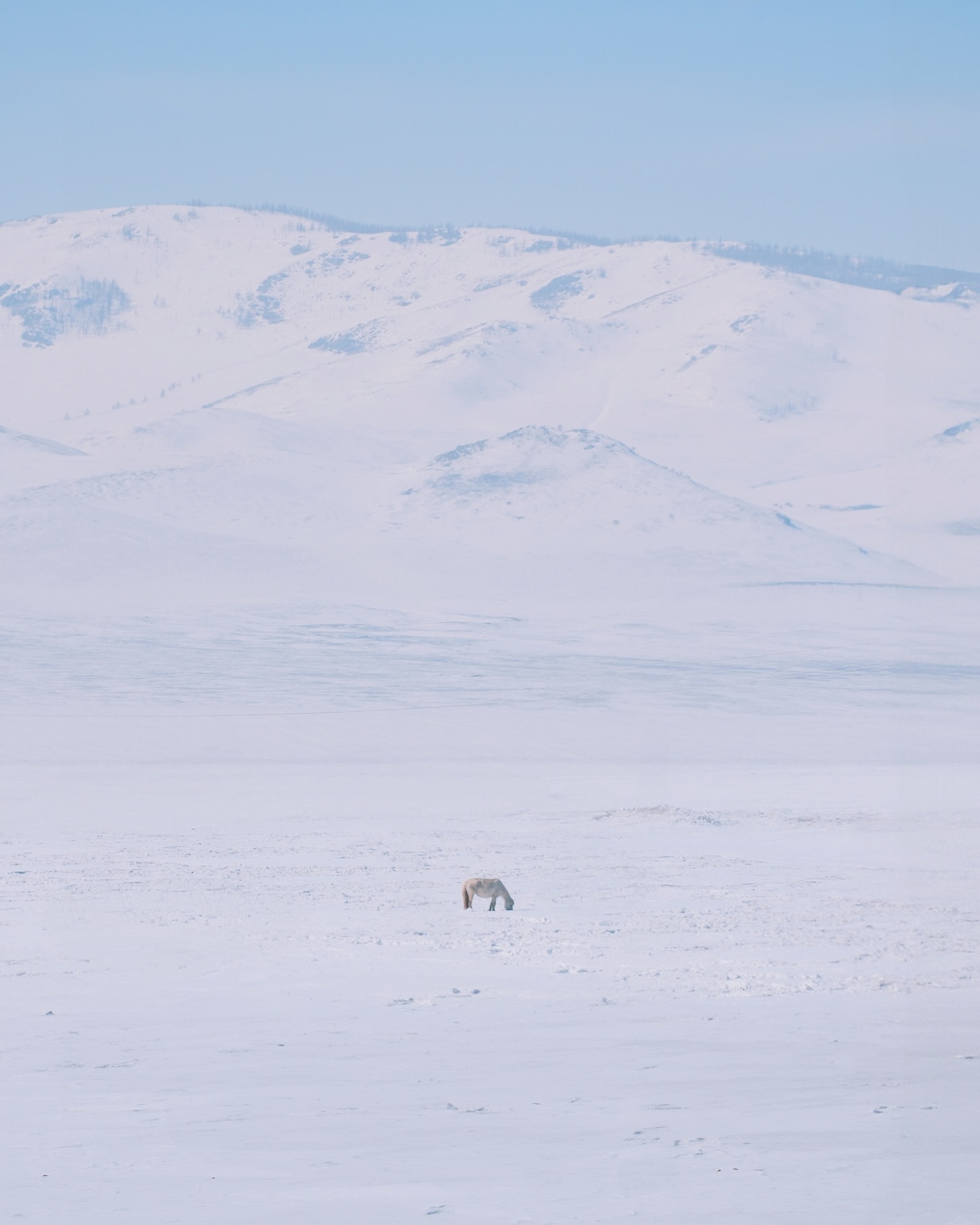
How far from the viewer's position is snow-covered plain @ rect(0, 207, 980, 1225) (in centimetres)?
502

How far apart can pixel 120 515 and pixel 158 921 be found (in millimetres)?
40895

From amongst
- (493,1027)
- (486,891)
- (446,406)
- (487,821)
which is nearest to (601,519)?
(446,406)

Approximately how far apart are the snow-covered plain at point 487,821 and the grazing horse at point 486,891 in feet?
0.35

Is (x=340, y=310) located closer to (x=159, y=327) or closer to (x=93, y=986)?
(x=159, y=327)

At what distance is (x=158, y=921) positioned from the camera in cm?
920

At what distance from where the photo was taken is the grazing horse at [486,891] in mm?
9367

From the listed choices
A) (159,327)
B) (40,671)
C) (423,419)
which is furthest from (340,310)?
(40,671)

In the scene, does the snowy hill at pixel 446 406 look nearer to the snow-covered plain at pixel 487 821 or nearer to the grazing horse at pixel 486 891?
the snow-covered plain at pixel 487 821

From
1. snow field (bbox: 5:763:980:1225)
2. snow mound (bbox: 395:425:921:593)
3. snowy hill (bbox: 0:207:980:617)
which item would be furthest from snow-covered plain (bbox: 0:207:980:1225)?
snowy hill (bbox: 0:207:980:617)

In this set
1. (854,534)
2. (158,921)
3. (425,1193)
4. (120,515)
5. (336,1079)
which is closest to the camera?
(425,1193)

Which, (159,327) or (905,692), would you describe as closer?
(905,692)

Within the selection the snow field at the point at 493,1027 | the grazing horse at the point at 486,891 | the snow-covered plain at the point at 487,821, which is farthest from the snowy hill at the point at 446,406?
the grazing horse at the point at 486,891

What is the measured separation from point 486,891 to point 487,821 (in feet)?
17.5

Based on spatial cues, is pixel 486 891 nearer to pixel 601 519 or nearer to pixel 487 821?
pixel 487 821
